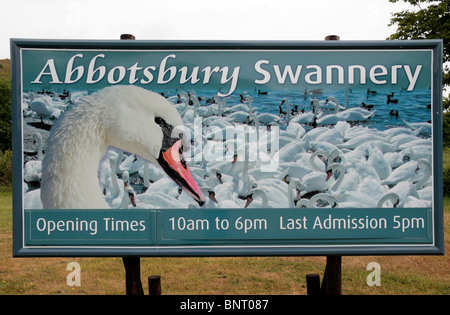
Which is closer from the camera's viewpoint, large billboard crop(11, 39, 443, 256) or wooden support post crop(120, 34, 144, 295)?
large billboard crop(11, 39, 443, 256)

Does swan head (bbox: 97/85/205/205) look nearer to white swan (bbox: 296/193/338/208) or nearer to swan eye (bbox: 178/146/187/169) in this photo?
swan eye (bbox: 178/146/187/169)

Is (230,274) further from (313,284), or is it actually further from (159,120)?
(159,120)

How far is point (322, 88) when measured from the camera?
3312mm

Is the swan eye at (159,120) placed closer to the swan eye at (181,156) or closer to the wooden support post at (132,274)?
the swan eye at (181,156)

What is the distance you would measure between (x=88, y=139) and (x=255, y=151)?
171cm

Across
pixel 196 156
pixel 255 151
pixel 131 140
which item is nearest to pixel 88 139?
pixel 131 140

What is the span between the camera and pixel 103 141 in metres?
3.27

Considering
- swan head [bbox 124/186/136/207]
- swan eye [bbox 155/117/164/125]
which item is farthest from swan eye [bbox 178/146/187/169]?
swan head [bbox 124/186/136/207]

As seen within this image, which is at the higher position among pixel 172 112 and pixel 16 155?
pixel 172 112

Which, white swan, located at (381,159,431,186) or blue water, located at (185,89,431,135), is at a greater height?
blue water, located at (185,89,431,135)

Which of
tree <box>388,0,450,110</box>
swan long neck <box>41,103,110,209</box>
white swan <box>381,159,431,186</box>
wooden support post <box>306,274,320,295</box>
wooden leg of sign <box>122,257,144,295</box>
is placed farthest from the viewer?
tree <box>388,0,450,110</box>

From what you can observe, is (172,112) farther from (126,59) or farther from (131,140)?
(126,59)

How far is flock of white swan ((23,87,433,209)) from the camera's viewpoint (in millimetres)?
3250

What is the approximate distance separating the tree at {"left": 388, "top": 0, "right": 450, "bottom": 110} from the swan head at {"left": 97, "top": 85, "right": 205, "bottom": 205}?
11742 millimetres
